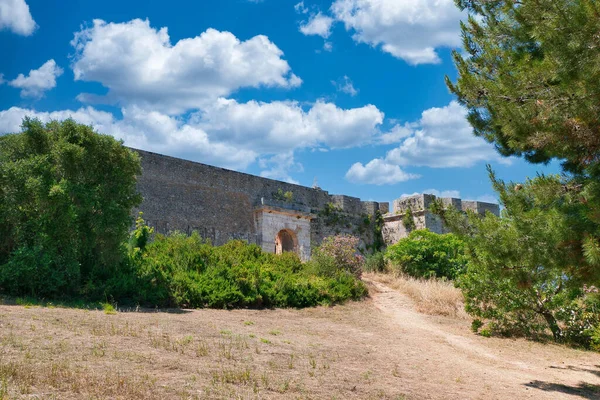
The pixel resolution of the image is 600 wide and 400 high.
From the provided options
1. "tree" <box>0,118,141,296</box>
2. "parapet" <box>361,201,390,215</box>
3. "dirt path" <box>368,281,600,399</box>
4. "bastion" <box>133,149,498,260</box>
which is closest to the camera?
"dirt path" <box>368,281,600,399</box>

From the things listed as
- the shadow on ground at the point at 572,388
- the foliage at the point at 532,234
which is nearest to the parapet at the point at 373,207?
the foliage at the point at 532,234

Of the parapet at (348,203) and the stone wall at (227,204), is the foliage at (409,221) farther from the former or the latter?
the parapet at (348,203)

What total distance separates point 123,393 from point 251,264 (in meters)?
8.37

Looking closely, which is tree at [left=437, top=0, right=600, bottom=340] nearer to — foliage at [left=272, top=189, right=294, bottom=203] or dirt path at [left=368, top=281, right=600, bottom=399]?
dirt path at [left=368, top=281, right=600, bottom=399]

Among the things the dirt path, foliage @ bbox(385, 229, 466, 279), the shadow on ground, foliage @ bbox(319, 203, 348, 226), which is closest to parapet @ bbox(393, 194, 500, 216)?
foliage @ bbox(319, 203, 348, 226)

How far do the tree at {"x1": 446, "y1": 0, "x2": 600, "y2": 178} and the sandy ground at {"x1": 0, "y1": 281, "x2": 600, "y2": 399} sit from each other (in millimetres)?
2977

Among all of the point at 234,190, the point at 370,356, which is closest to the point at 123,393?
the point at 370,356

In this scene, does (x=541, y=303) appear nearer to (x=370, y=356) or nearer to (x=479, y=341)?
(x=479, y=341)

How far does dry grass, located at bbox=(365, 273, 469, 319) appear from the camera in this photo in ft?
41.9

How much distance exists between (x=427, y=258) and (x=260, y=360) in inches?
450

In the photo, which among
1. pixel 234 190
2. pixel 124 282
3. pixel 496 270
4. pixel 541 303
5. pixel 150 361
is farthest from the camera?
pixel 234 190

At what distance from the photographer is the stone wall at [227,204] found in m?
15.9

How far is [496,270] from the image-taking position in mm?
Result: 6734

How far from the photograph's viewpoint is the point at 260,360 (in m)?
6.44
